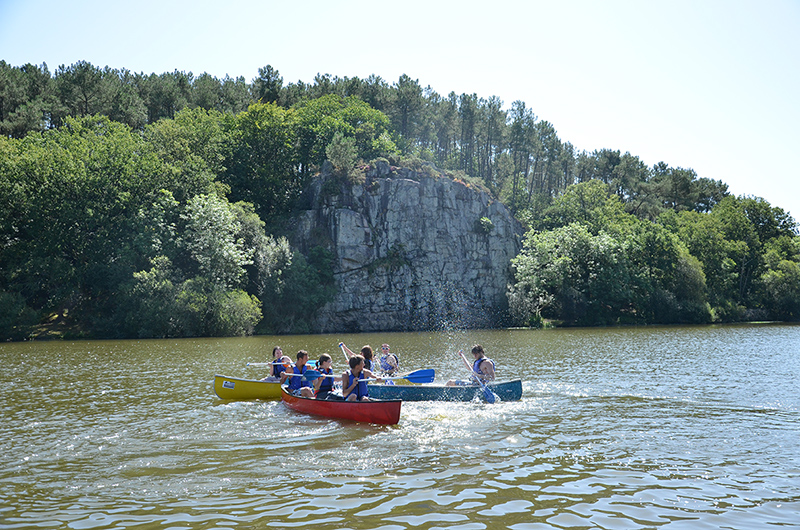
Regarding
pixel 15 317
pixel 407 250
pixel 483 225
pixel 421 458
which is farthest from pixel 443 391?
pixel 483 225

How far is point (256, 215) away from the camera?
54000 mm

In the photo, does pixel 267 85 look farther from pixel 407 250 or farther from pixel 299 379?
pixel 299 379

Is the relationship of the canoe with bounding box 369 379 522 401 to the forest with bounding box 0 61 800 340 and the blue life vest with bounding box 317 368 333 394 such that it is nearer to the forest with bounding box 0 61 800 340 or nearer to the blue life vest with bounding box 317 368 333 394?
the blue life vest with bounding box 317 368 333 394

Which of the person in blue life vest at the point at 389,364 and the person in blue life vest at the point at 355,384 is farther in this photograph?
the person in blue life vest at the point at 389,364

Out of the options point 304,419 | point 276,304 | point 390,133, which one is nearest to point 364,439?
point 304,419

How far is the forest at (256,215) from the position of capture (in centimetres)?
4691

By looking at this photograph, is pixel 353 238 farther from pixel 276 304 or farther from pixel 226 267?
pixel 226 267

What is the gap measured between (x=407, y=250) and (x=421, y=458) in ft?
169

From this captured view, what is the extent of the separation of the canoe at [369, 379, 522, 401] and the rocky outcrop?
132 feet

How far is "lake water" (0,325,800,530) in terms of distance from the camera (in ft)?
25.7

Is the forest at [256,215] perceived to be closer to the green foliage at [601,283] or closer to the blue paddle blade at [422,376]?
the green foliage at [601,283]

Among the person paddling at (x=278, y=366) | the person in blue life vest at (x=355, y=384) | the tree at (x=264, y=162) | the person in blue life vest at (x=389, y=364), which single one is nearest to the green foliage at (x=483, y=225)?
the tree at (x=264, y=162)

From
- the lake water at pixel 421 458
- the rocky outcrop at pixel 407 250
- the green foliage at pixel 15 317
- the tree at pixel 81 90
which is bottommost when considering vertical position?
the lake water at pixel 421 458

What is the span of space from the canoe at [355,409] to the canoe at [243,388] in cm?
276
